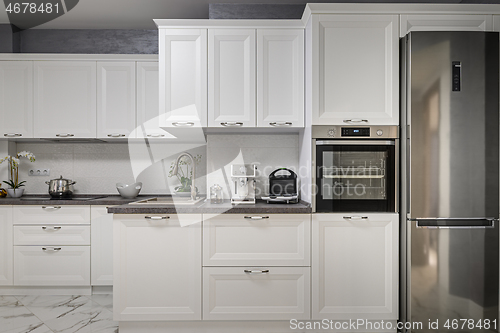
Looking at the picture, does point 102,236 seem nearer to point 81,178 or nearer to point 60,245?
point 60,245

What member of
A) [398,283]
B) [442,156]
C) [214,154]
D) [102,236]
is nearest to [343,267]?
[398,283]

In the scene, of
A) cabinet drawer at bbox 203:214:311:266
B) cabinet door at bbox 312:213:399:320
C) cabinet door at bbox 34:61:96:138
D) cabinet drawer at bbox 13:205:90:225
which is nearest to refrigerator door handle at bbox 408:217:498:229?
cabinet door at bbox 312:213:399:320

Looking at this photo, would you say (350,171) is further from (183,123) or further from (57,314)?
(57,314)

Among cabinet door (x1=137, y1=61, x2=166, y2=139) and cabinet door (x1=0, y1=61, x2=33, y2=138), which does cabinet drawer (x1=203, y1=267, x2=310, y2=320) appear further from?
cabinet door (x1=0, y1=61, x2=33, y2=138)

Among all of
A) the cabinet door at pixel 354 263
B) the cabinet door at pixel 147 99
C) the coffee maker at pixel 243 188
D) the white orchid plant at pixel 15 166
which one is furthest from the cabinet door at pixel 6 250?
the cabinet door at pixel 354 263

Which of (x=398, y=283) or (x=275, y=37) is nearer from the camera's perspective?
(x=398, y=283)

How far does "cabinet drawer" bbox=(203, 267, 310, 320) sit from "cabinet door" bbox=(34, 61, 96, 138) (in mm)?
1987

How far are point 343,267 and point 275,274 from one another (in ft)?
1.56

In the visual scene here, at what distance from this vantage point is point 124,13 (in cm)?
307

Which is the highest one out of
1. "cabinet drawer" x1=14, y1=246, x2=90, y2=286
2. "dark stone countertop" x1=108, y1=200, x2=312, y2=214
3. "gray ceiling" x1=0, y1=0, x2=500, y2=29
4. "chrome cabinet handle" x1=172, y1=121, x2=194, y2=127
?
"gray ceiling" x1=0, y1=0, x2=500, y2=29

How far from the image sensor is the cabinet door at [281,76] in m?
2.41

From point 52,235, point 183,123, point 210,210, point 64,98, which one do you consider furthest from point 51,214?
point 210,210

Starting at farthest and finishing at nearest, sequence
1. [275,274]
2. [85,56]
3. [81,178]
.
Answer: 1. [81,178]
2. [85,56]
3. [275,274]

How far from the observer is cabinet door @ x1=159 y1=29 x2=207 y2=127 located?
2.41 metres
